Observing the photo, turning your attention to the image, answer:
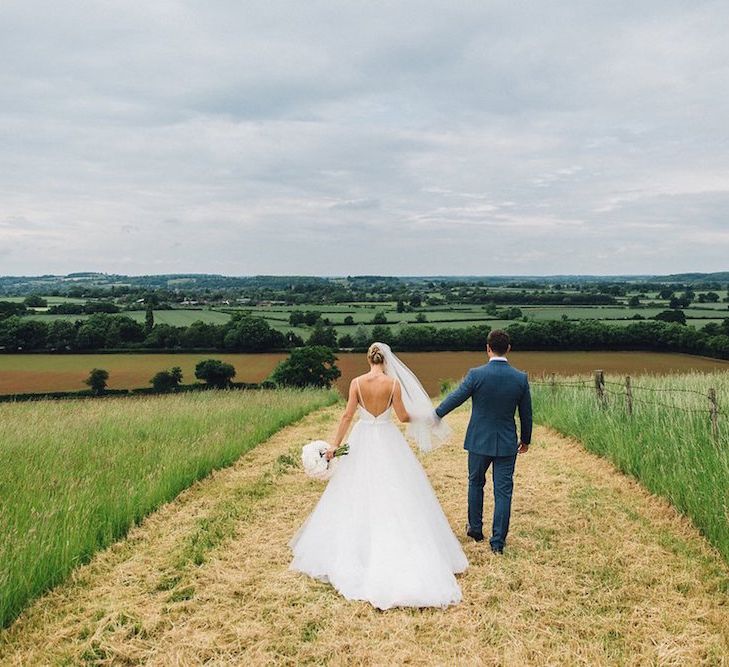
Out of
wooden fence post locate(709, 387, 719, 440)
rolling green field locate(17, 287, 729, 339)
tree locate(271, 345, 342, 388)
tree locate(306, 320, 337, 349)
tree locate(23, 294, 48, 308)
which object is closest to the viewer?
wooden fence post locate(709, 387, 719, 440)

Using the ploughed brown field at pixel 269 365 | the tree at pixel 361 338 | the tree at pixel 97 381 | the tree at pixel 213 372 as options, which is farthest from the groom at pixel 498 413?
the tree at pixel 361 338

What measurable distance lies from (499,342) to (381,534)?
7.81 feet

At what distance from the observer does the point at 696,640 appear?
4457mm

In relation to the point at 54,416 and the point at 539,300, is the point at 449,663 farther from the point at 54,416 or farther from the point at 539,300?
the point at 539,300

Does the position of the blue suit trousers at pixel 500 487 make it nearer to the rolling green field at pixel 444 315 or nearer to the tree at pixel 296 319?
the rolling green field at pixel 444 315

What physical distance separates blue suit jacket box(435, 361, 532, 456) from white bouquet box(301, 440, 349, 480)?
1.27 metres

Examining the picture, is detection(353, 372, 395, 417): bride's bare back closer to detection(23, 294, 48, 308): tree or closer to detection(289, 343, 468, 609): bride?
detection(289, 343, 468, 609): bride

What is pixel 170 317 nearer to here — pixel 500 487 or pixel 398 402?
pixel 398 402

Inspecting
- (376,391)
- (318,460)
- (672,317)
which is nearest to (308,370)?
(318,460)

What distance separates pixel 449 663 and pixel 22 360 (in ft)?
171

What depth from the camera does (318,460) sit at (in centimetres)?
598

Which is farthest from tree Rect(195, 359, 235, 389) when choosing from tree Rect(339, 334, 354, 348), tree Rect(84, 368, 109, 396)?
tree Rect(339, 334, 354, 348)

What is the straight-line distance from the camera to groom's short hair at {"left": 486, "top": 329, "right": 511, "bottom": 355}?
605cm

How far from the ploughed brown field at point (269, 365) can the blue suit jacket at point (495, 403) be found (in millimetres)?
26309
